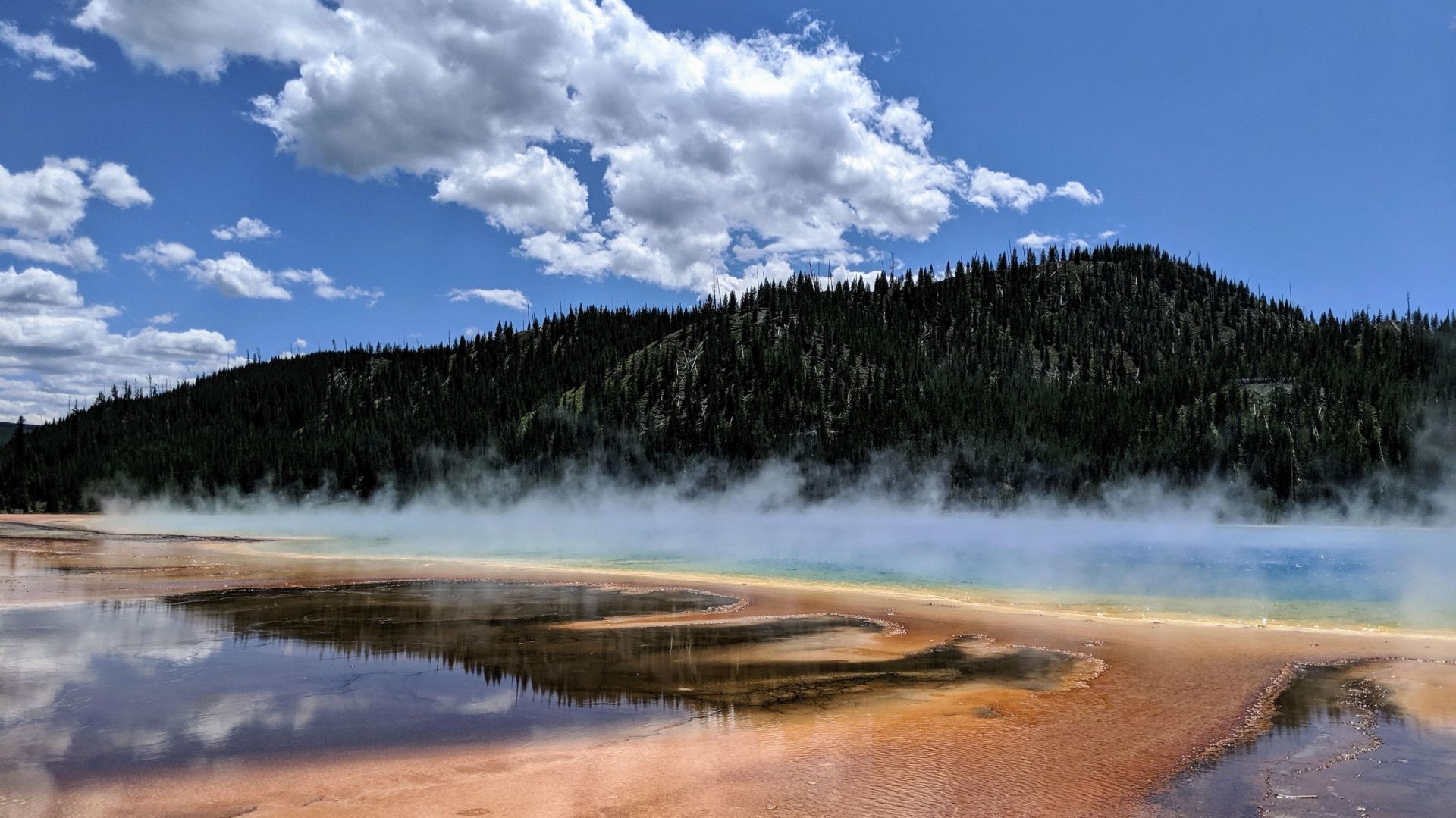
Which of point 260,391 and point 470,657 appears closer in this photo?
point 470,657

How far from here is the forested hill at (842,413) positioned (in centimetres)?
12100

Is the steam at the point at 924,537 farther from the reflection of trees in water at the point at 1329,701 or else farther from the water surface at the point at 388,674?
the water surface at the point at 388,674

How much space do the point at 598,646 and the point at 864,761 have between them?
9.49m

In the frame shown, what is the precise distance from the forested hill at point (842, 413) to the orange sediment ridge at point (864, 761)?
113 m

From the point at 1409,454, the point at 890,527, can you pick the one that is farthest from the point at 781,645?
the point at 1409,454

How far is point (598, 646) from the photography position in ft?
63.6

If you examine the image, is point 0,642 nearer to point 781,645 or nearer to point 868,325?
point 781,645

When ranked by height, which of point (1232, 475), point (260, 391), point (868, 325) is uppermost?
point (868, 325)

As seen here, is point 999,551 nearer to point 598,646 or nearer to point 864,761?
point 598,646

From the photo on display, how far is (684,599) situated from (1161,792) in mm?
20050

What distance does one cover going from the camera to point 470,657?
17844 mm

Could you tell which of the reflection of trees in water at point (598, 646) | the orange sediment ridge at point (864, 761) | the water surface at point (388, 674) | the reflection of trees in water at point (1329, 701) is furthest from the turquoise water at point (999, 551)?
the water surface at point (388, 674)

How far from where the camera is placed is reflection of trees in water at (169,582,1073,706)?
1561cm

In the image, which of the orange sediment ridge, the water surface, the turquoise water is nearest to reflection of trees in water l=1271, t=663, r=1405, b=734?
the orange sediment ridge
